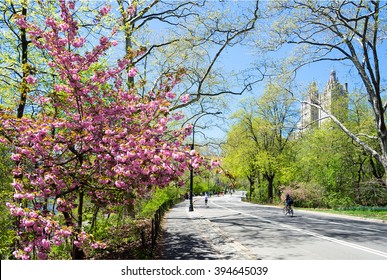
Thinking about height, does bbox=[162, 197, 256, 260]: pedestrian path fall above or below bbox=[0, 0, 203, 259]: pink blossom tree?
below

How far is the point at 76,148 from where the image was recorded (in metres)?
8.02

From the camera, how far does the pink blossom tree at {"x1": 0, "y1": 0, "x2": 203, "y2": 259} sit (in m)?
6.66

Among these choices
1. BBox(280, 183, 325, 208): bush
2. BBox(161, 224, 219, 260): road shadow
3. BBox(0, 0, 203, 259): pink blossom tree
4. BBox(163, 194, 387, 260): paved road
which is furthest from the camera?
BBox(280, 183, 325, 208): bush

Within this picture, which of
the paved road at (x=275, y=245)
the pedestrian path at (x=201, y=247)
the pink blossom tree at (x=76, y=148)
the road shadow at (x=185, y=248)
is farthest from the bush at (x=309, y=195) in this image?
the pink blossom tree at (x=76, y=148)

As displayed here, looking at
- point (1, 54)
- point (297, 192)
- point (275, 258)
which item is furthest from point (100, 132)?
point (297, 192)

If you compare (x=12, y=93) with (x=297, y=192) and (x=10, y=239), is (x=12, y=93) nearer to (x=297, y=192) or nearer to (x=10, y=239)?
(x=10, y=239)

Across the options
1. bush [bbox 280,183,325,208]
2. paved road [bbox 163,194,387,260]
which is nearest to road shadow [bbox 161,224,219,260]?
paved road [bbox 163,194,387,260]

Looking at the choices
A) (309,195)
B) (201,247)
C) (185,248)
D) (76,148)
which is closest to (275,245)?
Result: (201,247)

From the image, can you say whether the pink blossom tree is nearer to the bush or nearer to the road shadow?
the road shadow

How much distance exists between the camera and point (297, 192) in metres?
41.2

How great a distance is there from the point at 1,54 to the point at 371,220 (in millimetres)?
23103

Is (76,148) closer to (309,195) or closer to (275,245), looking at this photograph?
(275,245)

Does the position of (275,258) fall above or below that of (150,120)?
below

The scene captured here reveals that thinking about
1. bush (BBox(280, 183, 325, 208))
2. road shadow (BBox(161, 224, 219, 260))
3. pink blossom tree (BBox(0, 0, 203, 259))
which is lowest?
road shadow (BBox(161, 224, 219, 260))
